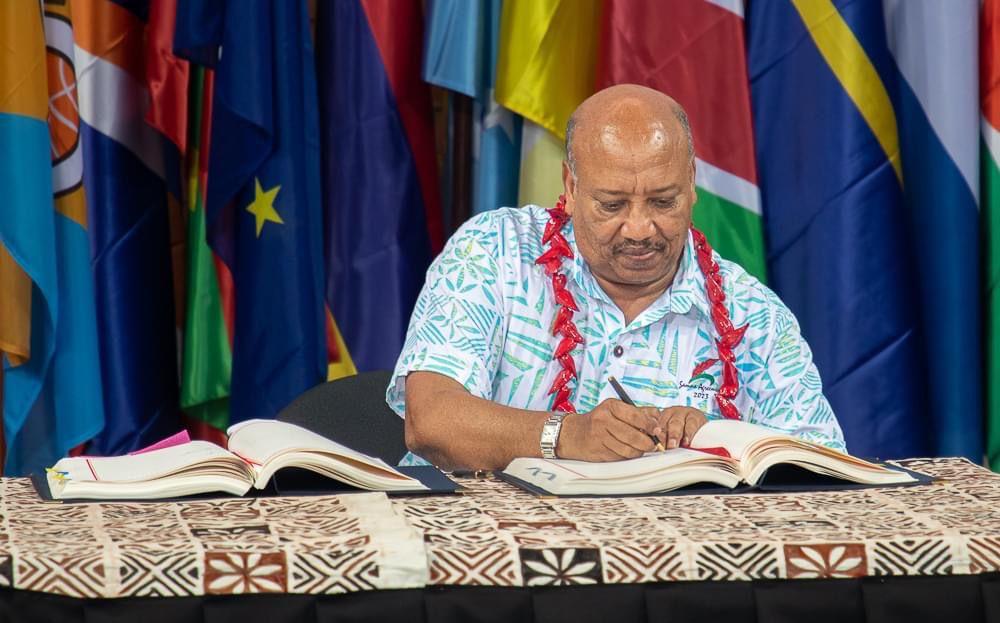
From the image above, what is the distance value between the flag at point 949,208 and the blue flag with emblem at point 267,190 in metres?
1.55

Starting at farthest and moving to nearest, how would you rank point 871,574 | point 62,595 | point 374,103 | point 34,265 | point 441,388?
point 374,103
point 34,265
point 441,388
point 871,574
point 62,595

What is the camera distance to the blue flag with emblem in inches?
134

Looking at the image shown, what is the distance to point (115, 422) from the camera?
3.53 meters

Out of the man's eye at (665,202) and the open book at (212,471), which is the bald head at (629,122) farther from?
the open book at (212,471)

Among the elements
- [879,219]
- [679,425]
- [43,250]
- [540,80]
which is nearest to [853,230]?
Result: [879,219]

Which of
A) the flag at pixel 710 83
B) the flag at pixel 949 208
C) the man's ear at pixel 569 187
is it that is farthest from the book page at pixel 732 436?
the flag at pixel 949 208

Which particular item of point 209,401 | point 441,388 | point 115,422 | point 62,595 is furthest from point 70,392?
point 62,595

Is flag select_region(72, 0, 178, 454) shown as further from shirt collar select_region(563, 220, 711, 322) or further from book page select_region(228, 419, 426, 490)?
book page select_region(228, 419, 426, 490)

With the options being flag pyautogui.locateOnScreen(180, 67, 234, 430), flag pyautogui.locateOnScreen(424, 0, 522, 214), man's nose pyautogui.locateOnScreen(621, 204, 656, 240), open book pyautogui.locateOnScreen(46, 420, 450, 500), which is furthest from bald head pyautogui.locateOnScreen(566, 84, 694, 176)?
flag pyautogui.locateOnScreen(180, 67, 234, 430)

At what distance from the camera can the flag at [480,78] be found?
137 inches

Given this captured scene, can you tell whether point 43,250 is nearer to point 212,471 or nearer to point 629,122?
point 629,122

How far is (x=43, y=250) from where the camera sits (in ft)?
10.8

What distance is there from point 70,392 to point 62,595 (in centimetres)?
223

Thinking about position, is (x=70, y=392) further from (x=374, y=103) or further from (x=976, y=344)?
(x=976, y=344)
